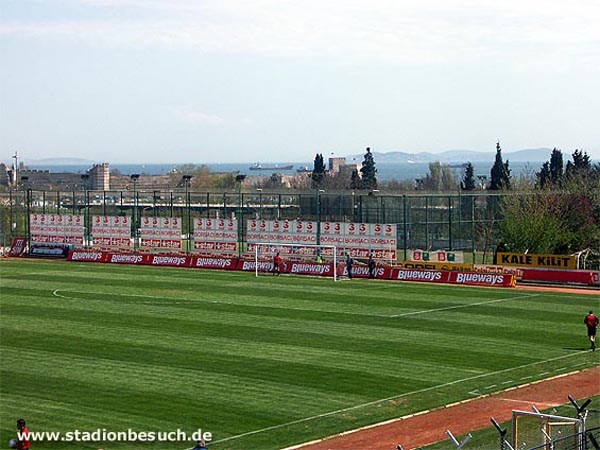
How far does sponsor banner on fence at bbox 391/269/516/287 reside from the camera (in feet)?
206

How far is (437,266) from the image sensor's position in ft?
218

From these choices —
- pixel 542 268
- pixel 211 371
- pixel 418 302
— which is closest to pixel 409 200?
pixel 542 268

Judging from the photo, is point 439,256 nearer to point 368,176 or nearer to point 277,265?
point 277,265

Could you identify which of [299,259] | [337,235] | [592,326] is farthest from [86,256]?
[592,326]

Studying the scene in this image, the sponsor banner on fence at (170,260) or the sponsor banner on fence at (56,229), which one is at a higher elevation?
the sponsor banner on fence at (56,229)

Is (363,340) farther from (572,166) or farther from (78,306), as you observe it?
(572,166)

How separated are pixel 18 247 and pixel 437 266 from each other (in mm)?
38507

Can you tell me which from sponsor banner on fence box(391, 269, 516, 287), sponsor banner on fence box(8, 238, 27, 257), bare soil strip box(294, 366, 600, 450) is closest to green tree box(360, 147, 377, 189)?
sponsor banner on fence box(8, 238, 27, 257)

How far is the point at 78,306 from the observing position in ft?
176

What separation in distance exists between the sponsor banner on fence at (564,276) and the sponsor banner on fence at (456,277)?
1.89m

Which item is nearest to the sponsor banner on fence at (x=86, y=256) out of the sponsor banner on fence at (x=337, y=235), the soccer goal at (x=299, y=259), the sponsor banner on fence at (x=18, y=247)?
the sponsor banner on fence at (x=18, y=247)

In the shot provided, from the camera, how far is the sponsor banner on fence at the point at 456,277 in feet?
206

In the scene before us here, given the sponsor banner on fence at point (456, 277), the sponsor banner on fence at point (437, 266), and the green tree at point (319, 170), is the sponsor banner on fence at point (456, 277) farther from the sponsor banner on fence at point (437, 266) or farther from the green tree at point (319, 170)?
the green tree at point (319, 170)

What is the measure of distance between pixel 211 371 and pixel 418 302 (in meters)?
21.0
